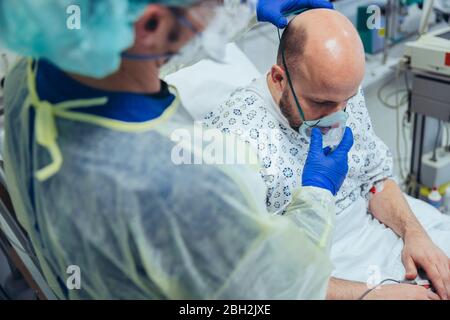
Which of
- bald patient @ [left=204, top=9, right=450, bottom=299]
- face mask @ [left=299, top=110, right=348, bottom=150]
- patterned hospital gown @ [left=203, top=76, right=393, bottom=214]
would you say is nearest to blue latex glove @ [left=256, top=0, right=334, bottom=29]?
bald patient @ [left=204, top=9, right=450, bottom=299]

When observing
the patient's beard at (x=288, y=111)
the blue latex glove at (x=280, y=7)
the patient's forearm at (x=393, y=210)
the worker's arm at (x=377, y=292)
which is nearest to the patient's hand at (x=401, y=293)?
the worker's arm at (x=377, y=292)

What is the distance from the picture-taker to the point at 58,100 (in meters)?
0.66

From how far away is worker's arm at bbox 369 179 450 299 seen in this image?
1264 millimetres

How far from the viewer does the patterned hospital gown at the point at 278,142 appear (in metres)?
1.29

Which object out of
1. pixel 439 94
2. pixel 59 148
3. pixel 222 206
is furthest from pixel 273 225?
pixel 439 94

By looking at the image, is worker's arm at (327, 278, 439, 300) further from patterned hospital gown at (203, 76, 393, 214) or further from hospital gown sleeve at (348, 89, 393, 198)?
hospital gown sleeve at (348, 89, 393, 198)

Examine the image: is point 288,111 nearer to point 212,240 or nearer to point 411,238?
point 411,238

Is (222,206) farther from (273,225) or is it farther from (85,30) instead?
(85,30)

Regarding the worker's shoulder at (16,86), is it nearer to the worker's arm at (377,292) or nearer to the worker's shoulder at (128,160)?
the worker's shoulder at (128,160)

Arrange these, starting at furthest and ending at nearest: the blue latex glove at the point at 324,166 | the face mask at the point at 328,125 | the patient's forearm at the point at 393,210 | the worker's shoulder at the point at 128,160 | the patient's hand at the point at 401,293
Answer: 1. the patient's forearm at the point at 393,210
2. the face mask at the point at 328,125
3. the patient's hand at the point at 401,293
4. the blue latex glove at the point at 324,166
5. the worker's shoulder at the point at 128,160

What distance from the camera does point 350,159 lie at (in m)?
1.42

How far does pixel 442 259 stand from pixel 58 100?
116 centimetres

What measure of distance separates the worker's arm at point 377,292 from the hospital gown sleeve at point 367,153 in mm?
404
